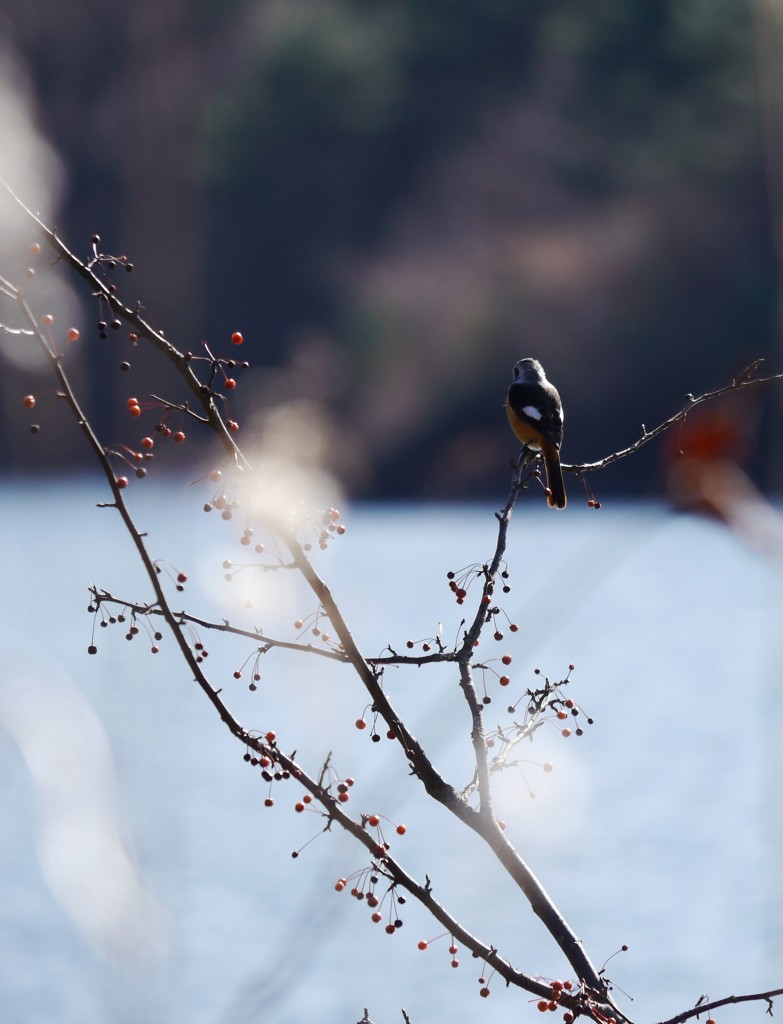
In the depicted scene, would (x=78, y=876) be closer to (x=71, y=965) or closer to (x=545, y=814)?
(x=71, y=965)

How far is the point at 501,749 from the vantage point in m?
1.66

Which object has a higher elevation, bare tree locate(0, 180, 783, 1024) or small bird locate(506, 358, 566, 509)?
small bird locate(506, 358, 566, 509)

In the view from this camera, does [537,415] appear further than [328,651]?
Yes

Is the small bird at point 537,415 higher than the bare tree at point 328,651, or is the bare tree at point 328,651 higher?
the small bird at point 537,415

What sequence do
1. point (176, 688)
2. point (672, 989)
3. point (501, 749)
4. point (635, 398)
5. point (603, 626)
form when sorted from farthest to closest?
1. point (635, 398)
2. point (603, 626)
3. point (672, 989)
4. point (176, 688)
5. point (501, 749)

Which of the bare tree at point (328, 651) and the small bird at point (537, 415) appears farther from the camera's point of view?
the small bird at point (537, 415)

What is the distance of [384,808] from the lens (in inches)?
78.1

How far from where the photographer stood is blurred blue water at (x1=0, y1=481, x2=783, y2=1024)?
1768mm

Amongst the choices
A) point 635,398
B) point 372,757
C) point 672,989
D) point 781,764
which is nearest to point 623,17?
point 635,398

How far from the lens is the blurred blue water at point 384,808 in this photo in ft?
5.80

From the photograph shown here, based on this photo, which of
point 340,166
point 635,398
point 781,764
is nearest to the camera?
point 781,764

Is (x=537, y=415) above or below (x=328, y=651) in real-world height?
above

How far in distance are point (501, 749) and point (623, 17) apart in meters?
27.8

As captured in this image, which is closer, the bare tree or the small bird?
the bare tree
